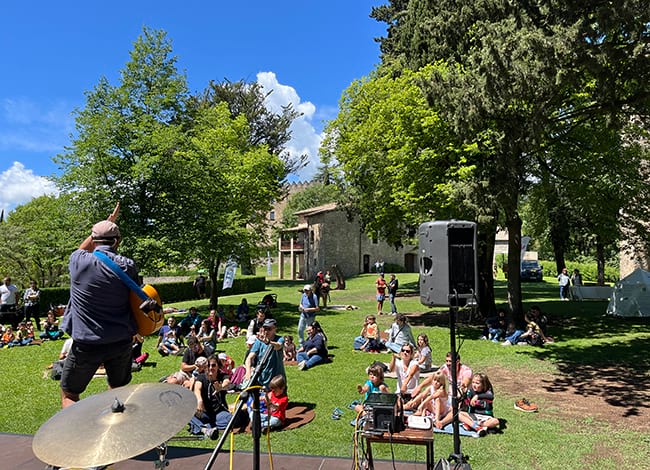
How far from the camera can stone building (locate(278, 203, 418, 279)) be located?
148 feet

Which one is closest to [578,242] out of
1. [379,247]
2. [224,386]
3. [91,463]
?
[379,247]

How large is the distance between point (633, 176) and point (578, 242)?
20.5 metres

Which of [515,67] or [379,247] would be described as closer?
[515,67]

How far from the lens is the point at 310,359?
11133 millimetres

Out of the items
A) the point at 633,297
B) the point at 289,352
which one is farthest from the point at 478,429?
the point at 633,297

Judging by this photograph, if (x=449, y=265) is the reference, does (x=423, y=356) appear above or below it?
below

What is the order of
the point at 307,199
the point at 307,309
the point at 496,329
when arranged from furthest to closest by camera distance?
1. the point at 307,199
2. the point at 496,329
3. the point at 307,309

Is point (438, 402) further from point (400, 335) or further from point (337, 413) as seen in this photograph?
point (400, 335)

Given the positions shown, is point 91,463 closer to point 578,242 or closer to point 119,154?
point 119,154

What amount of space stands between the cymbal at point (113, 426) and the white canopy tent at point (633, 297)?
20863mm

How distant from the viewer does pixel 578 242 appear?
3475 centimetres

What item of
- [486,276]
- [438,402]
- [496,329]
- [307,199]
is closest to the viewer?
[438,402]

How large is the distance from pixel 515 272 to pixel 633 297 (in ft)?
22.3

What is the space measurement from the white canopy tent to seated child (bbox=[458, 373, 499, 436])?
49.1ft
